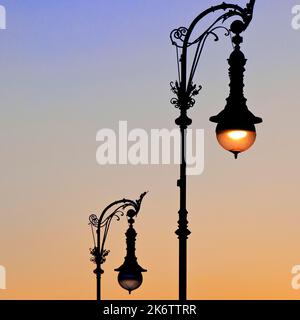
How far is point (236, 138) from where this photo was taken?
1453 centimetres

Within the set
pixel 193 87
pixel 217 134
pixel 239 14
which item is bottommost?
pixel 217 134

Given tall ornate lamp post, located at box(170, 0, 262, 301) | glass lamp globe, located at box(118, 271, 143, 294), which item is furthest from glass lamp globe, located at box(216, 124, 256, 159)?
glass lamp globe, located at box(118, 271, 143, 294)

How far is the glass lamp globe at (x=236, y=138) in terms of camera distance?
47.5 ft

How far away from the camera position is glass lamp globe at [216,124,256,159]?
14.5m

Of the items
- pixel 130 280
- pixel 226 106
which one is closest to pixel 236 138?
pixel 226 106

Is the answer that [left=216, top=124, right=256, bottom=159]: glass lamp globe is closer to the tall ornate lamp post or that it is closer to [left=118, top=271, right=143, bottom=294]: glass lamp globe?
the tall ornate lamp post

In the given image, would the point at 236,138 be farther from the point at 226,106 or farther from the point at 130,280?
the point at 130,280

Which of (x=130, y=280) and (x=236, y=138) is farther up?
(x=236, y=138)

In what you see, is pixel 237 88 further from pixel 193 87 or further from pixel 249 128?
pixel 193 87

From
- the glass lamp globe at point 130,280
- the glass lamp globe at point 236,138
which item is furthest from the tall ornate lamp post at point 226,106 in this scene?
the glass lamp globe at point 130,280

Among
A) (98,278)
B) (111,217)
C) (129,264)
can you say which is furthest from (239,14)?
(98,278)
